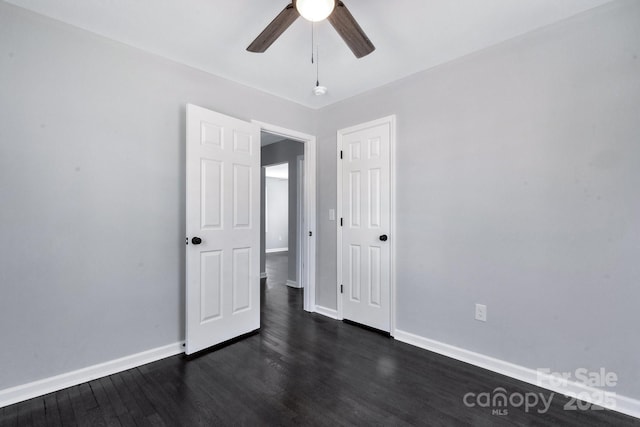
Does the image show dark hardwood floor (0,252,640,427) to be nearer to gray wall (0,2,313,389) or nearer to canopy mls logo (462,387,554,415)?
canopy mls logo (462,387,554,415)

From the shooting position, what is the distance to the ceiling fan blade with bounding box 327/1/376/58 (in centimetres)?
153

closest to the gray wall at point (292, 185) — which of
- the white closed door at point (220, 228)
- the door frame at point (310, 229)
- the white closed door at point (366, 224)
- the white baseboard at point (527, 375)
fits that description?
the door frame at point (310, 229)

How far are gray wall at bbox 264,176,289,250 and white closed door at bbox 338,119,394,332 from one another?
20.6ft

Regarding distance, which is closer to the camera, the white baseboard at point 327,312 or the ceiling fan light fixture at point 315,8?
the ceiling fan light fixture at point 315,8

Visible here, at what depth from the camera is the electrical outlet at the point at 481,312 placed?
7.60 feet

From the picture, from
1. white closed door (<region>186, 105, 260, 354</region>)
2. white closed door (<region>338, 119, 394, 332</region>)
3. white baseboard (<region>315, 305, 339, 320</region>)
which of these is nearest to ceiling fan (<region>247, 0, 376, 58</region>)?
white closed door (<region>186, 105, 260, 354</region>)

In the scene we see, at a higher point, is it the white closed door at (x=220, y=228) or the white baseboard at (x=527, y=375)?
the white closed door at (x=220, y=228)

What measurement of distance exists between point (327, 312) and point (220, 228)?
1631 mm

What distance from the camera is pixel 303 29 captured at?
2.13m

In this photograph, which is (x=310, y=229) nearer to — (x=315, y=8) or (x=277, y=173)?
(x=315, y=8)

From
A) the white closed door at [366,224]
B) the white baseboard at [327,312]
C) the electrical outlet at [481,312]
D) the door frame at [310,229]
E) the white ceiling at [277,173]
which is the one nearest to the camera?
the electrical outlet at [481,312]

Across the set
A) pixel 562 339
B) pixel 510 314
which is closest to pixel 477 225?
pixel 510 314

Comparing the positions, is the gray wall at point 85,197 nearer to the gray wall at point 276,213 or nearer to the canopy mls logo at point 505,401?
the canopy mls logo at point 505,401

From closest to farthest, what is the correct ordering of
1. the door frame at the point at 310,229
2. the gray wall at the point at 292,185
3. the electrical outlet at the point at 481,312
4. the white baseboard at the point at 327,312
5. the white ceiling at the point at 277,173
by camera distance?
the electrical outlet at the point at 481,312, the white baseboard at the point at 327,312, the door frame at the point at 310,229, the gray wall at the point at 292,185, the white ceiling at the point at 277,173
